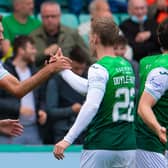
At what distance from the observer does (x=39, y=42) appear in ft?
33.1

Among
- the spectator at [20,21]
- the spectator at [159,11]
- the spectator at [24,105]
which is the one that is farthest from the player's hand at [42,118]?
the spectator at [159,11]

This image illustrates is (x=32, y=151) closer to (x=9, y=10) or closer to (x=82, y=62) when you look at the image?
(x=82, y=62)

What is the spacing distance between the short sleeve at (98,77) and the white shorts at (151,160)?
2.05 ft

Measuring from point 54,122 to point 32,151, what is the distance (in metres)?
1.45

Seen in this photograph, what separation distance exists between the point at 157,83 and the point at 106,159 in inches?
24.8

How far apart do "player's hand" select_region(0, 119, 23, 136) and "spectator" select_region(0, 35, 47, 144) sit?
3097mm

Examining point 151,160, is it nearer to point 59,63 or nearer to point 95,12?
point 59,63

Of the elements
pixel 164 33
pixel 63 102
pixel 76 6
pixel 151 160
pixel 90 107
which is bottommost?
pixel 63 102

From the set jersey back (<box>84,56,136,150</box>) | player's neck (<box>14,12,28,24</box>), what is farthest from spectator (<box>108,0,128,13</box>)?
jersey back (<box>84,56,136,150</box>)

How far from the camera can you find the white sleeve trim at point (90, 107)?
570 cm

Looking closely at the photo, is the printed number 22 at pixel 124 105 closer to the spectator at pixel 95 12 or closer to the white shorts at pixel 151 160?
the white shorts at pixel 151 160

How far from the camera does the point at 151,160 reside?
19.7ft

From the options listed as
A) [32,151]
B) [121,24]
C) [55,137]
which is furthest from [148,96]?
[121,24]

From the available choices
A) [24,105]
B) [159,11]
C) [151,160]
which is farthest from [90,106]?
[159,11]
